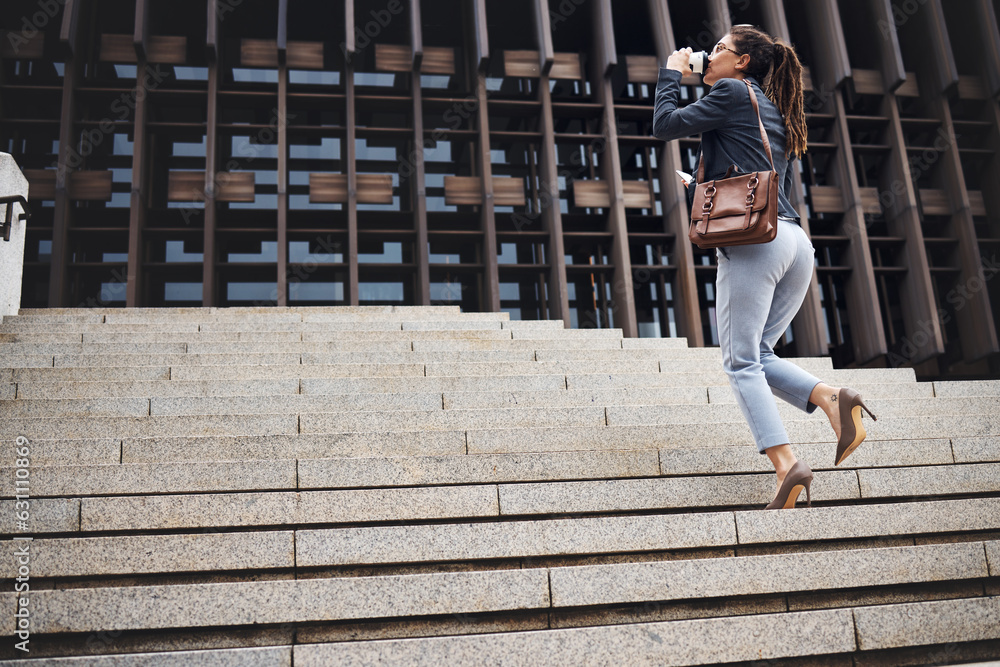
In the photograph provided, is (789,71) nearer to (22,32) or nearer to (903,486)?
(903,486)

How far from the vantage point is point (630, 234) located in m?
9.78

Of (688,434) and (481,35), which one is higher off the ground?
(481,35)

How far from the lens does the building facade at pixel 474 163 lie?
9.37 metres

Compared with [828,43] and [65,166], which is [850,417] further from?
[65,166]

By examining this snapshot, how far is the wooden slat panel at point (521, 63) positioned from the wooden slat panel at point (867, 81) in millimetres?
4260

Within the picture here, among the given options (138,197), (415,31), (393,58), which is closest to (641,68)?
(415,31)

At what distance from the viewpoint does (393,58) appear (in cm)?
1012

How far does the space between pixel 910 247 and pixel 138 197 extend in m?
9.43

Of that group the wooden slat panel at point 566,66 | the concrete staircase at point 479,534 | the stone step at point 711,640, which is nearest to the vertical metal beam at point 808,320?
the wooden slat panel at point 566,66

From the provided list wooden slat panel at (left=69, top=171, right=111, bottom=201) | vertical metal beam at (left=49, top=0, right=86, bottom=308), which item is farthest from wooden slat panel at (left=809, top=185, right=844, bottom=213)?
vertical metal beam at (left=49, top=0, right=86, bottom=308)

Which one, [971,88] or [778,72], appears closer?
[778,72]

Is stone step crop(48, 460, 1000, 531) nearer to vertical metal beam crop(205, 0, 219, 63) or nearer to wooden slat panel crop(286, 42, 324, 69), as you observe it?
vertical metal beam crop(205, 0, 219, 63)

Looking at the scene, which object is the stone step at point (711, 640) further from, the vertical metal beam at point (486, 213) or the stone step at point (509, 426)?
the vertical metal beam at point (486, 213)

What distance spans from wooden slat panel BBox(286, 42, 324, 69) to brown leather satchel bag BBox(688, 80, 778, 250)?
846 cm
